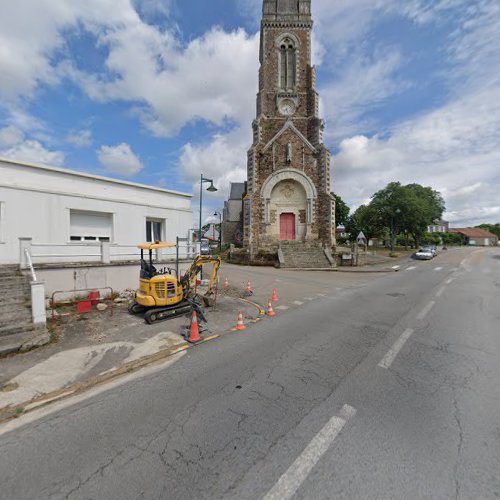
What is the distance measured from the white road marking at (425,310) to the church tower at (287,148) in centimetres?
1533

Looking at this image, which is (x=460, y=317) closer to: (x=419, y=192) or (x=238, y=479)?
(x=238, y=479)

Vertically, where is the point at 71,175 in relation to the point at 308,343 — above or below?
above

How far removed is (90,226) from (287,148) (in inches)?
773

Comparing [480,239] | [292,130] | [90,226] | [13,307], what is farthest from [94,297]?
[480,239]

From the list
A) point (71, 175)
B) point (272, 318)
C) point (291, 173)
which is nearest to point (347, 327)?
point (272, 318)

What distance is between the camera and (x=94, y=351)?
5.32m

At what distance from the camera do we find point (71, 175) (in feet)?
34.1

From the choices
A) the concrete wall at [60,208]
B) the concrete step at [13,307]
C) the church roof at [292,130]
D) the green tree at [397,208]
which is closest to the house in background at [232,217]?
the church roof at [292,130]

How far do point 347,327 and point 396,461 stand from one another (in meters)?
4.29

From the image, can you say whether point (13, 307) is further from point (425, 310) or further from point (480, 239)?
point (480, 239)

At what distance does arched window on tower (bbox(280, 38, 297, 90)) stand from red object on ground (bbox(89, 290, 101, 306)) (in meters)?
26.9

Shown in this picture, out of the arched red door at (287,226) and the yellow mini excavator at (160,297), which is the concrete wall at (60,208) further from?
the arched red door at (287,226)

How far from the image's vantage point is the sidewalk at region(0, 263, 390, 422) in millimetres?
3996

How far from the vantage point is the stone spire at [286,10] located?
2673 centimetres
